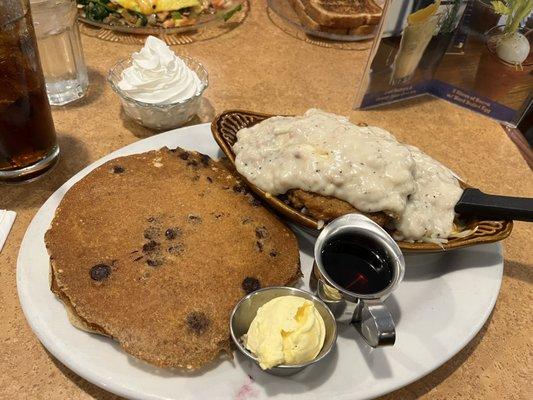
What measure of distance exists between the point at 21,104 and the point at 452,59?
67.7 inches

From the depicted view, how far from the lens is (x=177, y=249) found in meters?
1.32

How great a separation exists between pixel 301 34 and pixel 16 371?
7.07ft

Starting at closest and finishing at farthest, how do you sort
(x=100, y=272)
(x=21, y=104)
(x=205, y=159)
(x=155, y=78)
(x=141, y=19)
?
(x=100, y=272), (x=21, y=104), (x=205, y=159), (x=155, y=78), (x=141, y=19)

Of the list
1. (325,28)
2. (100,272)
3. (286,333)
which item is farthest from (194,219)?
(325,28)

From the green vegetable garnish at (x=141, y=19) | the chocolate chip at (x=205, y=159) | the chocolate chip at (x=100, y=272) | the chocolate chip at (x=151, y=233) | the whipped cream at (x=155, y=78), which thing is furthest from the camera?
the green vegetable garnish at (x=141, y=19)

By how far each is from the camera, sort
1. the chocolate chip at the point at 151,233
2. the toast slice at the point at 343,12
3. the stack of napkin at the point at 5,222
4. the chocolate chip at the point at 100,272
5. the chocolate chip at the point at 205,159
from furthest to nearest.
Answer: the toast slice at the point at 343,12, the chocolate chip at the point at 205,159, the stack of napkin at the point at 5,222, the chocolate chip at the point at 151,233, the chocolate chip at the point at 100,272

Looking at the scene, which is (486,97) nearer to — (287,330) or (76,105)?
(287,330)

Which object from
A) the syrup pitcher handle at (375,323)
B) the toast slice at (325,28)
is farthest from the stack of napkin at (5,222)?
the toast slice at (325,28)

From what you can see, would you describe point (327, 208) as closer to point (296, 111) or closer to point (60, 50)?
point (296, 111)

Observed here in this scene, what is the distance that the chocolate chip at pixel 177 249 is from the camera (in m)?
1.31

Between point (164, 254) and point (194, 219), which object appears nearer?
point (164, 254)

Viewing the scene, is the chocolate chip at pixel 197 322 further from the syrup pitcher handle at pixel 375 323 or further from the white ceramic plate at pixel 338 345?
the syrup pitcher handle at pixel 375 323

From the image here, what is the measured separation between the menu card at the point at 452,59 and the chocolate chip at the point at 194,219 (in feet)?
3.44

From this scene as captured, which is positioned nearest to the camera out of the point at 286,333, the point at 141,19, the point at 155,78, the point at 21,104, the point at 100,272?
the point at 286,333
